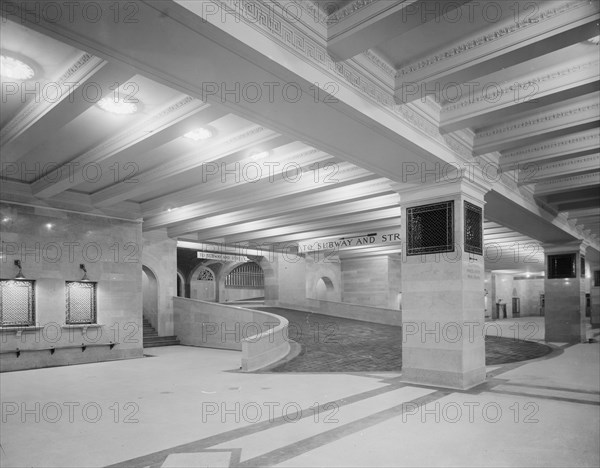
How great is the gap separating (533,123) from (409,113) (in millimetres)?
2369

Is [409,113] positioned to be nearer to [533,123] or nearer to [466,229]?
[533,123]

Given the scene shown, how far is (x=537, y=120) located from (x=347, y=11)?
4.28 meters

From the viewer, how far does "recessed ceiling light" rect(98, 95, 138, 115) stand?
261 inches

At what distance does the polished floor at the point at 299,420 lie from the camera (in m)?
4.89

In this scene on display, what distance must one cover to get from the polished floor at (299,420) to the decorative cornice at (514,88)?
4.44 metres

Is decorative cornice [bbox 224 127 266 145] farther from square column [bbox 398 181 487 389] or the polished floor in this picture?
the polished floor

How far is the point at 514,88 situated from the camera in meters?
6.45

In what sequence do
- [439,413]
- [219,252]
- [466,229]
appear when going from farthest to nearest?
1. [219,252]
2. [466,229]
3. [439,413]

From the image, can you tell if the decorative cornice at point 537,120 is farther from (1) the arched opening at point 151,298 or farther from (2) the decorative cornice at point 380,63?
(1) the arched opening at point 151,298

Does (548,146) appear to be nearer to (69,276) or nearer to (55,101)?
(55,101)

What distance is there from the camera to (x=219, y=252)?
72.3 ft

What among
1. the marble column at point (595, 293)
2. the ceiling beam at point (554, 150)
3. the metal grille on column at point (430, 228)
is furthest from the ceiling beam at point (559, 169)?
the marble column at point (595, 293)

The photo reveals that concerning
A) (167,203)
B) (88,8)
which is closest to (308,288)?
(167,203)

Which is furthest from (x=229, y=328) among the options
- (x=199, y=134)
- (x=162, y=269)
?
(x=199, y=134)
